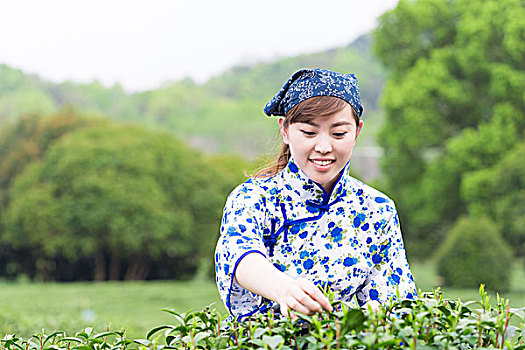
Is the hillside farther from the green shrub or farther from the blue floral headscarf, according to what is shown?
the blue floral headscarf

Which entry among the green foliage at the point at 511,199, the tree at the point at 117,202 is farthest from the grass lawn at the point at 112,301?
the green foliage at the point at 511,199

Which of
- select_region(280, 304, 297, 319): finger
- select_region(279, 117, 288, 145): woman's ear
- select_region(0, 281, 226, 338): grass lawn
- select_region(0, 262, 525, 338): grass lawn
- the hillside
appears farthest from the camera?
the hillside

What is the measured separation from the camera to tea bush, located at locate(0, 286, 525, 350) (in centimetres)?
A: 143

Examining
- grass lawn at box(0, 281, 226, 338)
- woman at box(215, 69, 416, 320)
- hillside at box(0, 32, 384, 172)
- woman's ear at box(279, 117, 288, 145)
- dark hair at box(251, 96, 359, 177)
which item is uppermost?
hillside at box(0, 32, 384, 172)

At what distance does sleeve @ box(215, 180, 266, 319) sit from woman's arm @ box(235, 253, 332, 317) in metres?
0.04

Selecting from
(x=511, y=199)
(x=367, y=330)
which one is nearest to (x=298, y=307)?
(x=367, y=330)

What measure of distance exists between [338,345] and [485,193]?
1599 cm

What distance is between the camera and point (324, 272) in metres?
2.01

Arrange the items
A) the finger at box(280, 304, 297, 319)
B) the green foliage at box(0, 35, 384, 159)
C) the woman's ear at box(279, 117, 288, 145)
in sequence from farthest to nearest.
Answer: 1. the green foliage at box(0, 35, 384, 159)
2. the woman's ear at box(279, 117, 288, 145)
3. the finger at box(280, 304, 297, 319)

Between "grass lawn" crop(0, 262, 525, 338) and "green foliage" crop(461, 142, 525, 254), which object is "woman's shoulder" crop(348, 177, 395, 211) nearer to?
"grass lawn" crop(0, 262, 525, 338)

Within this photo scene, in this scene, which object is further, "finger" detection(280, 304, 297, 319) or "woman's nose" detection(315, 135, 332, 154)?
"woman's nose" detection(315, 135, 332, 154)

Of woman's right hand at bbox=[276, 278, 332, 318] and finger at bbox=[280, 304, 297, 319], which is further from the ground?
woman's right hand at bbox=[276, 278, 332, 318]

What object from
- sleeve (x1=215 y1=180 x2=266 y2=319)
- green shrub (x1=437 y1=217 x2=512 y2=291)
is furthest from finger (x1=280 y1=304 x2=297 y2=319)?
green shrub (x1=437 y1=217 x2=512 y2=291)

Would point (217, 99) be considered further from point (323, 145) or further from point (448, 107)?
point (323, 145)
